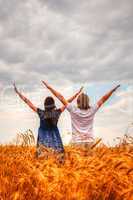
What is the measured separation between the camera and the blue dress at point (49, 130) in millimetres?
9781

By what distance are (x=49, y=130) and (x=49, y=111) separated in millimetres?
382

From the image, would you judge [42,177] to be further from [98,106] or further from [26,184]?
[98,106]

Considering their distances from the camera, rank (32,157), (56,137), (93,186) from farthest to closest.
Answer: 1. (56,137)
2. (32,157)
3. (93,186)

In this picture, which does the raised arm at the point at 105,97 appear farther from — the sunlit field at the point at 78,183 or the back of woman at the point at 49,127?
the sunlit field at the point at 78,183

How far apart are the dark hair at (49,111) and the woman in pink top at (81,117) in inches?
10.1

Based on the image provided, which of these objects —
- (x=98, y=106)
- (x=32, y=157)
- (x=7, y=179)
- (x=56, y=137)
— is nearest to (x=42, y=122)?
(x=56, y=137)

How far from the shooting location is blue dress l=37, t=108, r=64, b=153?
9.78 meters

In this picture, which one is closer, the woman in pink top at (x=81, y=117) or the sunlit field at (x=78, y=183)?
the sunlit field at (x=78, y=183)

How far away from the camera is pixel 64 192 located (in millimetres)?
5242

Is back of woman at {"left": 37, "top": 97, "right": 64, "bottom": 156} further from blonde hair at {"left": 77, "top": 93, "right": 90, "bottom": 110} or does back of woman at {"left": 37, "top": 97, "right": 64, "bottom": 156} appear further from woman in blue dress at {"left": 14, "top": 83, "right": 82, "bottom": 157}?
blonde hair at {"left": 77, "top": 93, "right": 90, "bottom": 110}

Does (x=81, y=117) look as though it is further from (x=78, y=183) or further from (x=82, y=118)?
(x=78, y=183)

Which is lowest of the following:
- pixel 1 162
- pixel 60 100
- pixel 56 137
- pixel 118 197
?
pixel 118 197

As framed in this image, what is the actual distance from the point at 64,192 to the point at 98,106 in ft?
Answer: 15.9

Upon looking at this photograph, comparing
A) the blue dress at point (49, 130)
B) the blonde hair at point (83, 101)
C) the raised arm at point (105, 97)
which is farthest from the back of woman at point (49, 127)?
the raised arm at point (105, 97)
